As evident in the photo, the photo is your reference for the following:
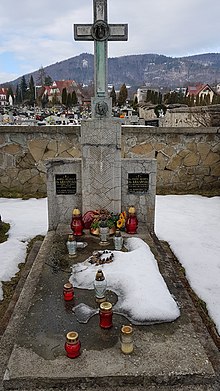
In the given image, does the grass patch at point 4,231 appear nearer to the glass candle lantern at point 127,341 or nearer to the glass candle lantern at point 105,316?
the glass candle lantern at point 105,316

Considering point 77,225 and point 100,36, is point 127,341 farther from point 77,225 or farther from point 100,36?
point 100,36

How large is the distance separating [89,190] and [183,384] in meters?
3.08

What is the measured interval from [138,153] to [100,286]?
5.31 m

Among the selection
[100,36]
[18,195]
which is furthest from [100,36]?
[18,195]

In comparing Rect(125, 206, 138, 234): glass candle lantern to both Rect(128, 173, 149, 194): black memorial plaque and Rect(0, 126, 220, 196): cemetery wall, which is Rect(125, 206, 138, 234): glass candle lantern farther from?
Rect(0, 126, 220, 196): cemetery wall

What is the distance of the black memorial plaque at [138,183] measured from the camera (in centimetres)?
504

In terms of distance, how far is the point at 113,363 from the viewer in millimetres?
2346

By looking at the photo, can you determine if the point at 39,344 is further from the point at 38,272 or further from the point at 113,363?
the point at 38,272

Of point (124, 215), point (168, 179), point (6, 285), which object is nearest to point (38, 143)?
point (168, 179)

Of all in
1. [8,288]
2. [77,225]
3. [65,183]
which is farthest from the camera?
[65,183]

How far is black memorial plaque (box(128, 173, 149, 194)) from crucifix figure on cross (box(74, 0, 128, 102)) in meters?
1.09

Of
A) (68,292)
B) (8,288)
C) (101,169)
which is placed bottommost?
(8,288)

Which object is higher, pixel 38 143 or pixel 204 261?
pixel 38 143

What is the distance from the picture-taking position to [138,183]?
5086 mm
